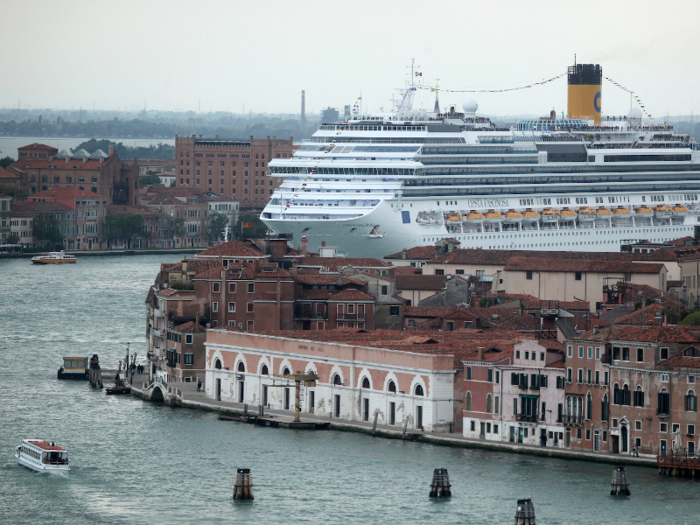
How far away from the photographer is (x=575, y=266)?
53531 mm

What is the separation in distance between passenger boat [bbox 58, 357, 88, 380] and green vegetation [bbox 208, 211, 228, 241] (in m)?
67.5

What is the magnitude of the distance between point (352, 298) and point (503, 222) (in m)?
25.8

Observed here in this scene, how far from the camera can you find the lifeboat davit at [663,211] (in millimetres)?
78688

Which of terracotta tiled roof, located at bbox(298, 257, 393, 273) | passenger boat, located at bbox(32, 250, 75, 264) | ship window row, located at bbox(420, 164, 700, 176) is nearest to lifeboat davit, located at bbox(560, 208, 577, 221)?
ship window row, located at bbox(420, 164, 700, 176)

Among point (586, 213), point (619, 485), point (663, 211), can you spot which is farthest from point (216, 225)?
point (619, 485)

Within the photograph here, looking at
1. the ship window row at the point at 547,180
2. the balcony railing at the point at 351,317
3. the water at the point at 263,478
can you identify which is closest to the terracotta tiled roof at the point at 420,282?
the balcony railing at the point at 351,317

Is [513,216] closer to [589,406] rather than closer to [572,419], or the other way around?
[572,419]

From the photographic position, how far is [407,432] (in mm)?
38344

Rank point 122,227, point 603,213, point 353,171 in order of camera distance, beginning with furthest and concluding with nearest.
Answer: point 122,227 < point 603,213 < point 353,171

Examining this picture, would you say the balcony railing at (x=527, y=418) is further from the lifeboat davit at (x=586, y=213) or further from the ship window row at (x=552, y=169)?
the lifeboat davit at (x=586, y=213)

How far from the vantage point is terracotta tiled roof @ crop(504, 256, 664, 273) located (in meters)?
52.8

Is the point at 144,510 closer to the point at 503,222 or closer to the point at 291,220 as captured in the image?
the point at 291,220

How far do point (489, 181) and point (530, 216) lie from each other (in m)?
2.21

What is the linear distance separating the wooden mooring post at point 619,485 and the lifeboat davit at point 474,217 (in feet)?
129
